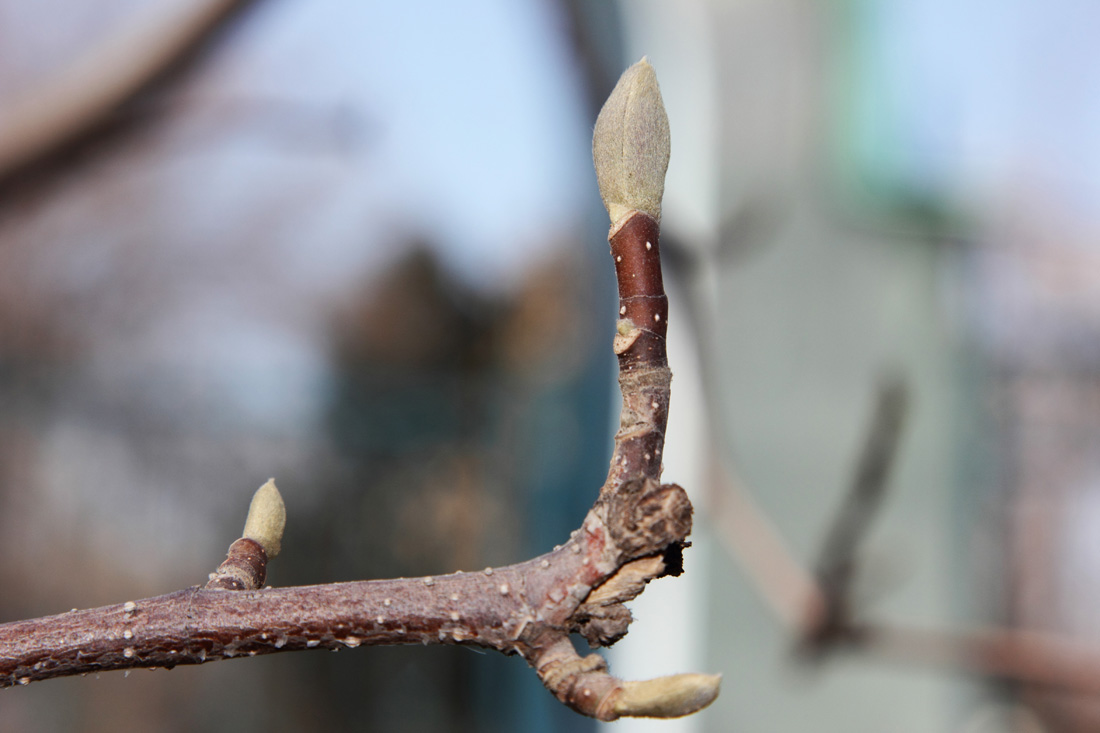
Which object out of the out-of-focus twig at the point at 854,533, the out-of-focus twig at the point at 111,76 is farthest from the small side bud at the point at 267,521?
the out-of-focus twig at the point at 854,533

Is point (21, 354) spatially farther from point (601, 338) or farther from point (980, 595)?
point (980, 595)

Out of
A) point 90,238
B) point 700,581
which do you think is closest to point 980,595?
point 700,581

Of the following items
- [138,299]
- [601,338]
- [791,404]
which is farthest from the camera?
[138,299]

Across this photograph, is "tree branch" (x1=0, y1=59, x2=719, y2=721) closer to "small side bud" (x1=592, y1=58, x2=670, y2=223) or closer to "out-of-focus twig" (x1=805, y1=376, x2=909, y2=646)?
"small side bud" (x1=592, y1=58, x2=670, y2=223)

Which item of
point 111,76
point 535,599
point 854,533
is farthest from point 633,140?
point 854,533

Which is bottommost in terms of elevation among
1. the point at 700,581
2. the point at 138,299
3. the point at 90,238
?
the point at 700,581

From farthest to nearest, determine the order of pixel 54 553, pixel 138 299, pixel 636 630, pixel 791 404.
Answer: pixel 138 299 → pixel 54 553 → pixel 791 404 → pixel 636 630

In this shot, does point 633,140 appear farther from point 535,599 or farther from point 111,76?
point 111,76
